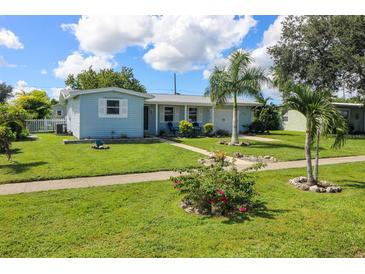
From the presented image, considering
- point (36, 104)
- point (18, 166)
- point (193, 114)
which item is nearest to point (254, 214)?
point (18, 166)

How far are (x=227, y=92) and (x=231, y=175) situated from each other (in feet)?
34.3

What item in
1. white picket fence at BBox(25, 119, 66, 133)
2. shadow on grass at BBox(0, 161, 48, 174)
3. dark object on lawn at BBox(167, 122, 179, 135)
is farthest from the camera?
white picket fence at BBox(25, 119, 66, 133)

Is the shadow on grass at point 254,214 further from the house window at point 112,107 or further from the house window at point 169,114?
the house window at point 169,114

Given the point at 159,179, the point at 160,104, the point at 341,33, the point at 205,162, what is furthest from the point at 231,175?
the point at 341,33

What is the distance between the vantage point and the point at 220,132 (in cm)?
2142

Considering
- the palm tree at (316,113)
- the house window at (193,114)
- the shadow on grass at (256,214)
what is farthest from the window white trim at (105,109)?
the shadow on grass at (256,214)

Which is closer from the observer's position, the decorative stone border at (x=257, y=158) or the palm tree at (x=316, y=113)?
the palm tree at (x=316, y=113)

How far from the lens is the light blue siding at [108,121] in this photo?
51.9ft

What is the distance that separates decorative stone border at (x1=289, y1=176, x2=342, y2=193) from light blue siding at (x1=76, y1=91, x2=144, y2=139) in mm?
11393

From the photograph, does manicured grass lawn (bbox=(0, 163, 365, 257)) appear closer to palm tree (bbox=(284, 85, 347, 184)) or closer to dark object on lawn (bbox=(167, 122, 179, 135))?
palm tree (bbox=(284, 85, 347, 184))

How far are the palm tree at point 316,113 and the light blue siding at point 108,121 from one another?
37.0 ft

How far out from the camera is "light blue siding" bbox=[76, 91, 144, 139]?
51.9ft

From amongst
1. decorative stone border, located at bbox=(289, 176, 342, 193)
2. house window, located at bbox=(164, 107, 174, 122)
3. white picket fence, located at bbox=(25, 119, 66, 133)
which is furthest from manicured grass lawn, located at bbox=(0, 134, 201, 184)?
white picket fence, located at bbox=(25, 119, 66, 133)
